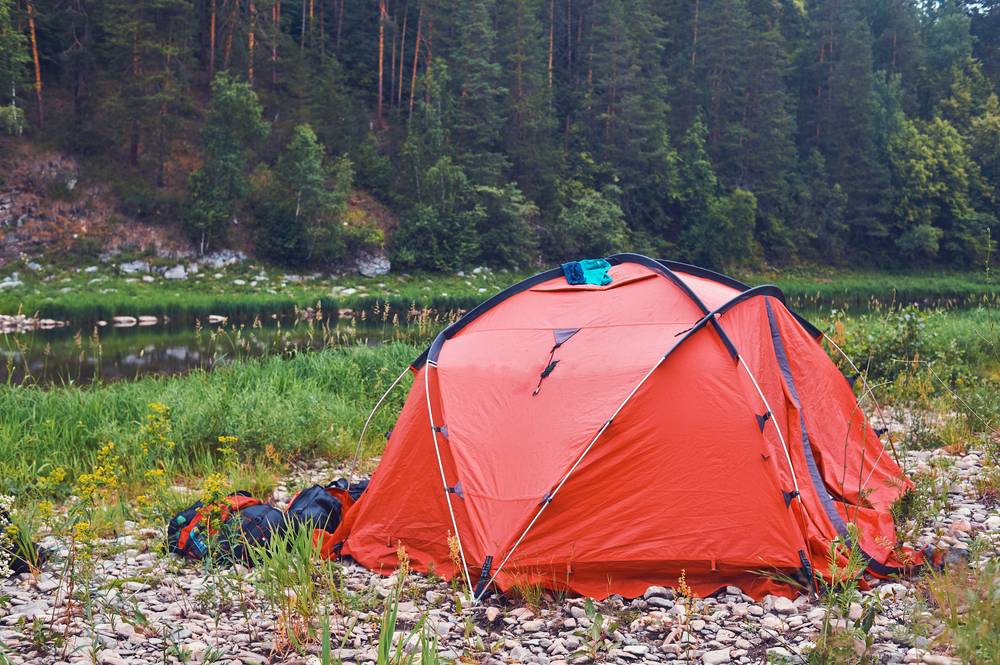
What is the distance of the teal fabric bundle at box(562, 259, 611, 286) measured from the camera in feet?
19.8

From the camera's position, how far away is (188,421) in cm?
772

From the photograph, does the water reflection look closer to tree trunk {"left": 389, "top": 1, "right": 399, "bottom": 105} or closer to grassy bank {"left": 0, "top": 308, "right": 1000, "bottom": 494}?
grassy bank {"left": 0, "top": 308, "right": 1000, "bottom": 494}

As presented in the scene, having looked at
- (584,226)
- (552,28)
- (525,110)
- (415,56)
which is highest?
(552,28)

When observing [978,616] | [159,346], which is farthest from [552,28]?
[978,616]

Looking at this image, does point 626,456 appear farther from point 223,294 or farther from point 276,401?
point 223,294

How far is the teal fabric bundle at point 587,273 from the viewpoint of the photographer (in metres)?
6.05

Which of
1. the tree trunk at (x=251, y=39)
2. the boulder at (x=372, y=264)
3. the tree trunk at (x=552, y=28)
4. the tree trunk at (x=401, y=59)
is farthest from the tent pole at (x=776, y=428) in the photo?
the tree trunk at (x=552, y=28)

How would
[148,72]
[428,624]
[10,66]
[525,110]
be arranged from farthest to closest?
[525,110] < [148,72] < [10,66] < [428,624]

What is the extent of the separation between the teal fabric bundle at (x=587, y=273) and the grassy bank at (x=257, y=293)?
11.3 meters

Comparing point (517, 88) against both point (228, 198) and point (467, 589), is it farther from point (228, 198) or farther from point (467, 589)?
point (467, 589)

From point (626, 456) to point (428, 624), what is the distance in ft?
5.12

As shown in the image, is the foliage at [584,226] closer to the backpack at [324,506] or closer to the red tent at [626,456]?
the red tent at [626,456]

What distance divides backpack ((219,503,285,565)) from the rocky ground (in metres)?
0.22

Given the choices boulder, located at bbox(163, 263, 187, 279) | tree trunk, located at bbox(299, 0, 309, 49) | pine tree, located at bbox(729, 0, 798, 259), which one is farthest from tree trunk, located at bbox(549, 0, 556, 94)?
boulder, located at bbox(163, 263, 187, 279)
